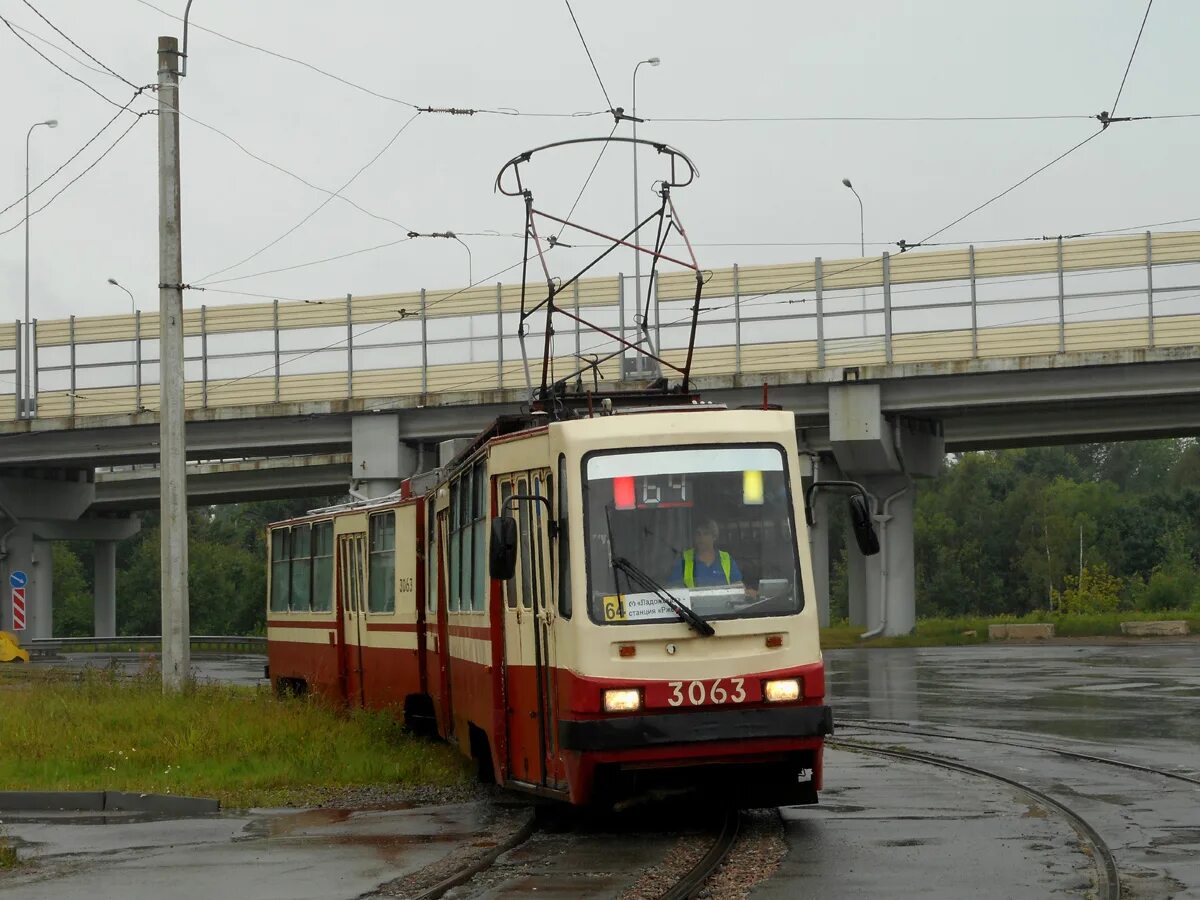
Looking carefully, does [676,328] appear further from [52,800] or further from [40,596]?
[40,596]

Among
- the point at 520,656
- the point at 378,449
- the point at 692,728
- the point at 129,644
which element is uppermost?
the point at 378,449

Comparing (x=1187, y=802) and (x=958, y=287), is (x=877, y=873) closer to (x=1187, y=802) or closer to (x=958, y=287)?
(x=1187, y=802)

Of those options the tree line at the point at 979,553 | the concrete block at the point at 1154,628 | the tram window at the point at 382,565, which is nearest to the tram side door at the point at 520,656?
the tram window at the point at 382,565

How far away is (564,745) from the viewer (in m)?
11.2

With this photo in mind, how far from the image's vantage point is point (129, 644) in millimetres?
65938

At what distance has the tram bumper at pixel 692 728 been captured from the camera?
11.0 m

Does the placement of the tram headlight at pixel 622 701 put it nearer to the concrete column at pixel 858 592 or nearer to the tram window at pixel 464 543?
the tram window at pixel 464 543

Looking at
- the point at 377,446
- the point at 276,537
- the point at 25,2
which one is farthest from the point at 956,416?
the point at 25,2

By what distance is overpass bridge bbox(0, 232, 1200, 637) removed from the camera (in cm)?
4128

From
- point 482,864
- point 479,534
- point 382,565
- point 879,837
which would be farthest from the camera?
point 382,565

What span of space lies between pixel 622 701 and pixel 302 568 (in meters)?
14.2

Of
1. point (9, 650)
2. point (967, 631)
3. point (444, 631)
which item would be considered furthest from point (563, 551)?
point (9, 650)

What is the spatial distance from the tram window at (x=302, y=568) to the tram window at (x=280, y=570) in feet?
1.26

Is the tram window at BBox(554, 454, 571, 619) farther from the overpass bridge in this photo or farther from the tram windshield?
the overpass bridge
